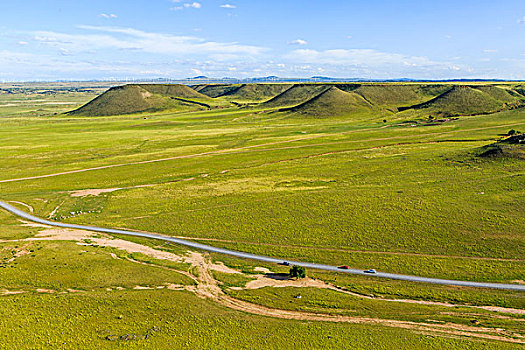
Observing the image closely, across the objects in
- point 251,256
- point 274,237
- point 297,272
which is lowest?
point 251,256

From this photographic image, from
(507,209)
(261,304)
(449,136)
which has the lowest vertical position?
(261,304)

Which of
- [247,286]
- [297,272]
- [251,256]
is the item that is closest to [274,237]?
[251,256]

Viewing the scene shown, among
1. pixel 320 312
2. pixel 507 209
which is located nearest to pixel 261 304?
pixel 320 312

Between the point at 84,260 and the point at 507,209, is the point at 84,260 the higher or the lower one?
the lower one

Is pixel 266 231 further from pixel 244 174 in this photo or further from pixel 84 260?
pixel 244 174

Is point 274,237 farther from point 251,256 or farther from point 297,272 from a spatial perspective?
point 297,272

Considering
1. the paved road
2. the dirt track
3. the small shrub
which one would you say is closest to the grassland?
the dirt track

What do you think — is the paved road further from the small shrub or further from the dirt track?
the small shrub

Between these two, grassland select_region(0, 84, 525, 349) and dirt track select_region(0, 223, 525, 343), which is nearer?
dirt track select_region(0, 223, 525, 343)
